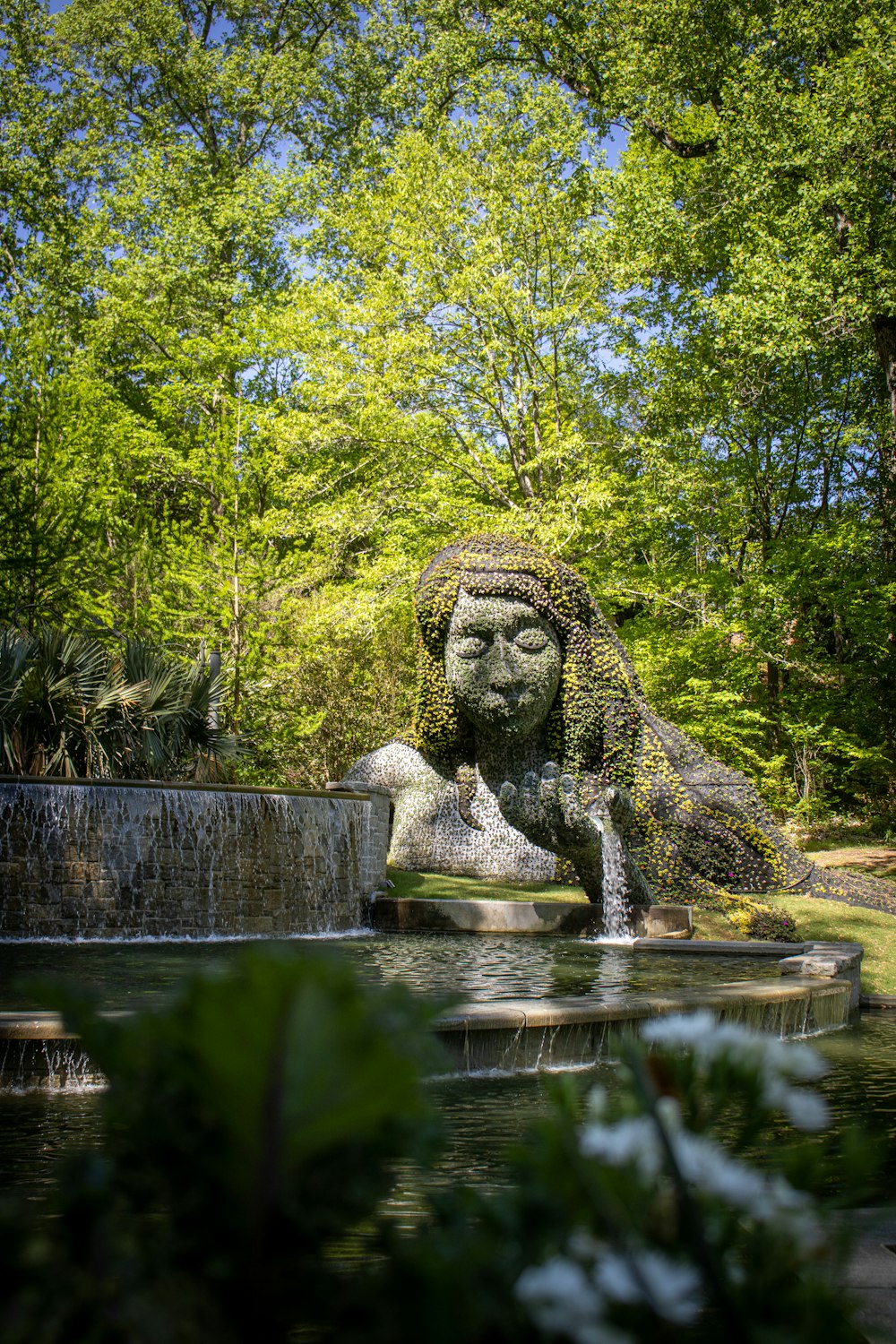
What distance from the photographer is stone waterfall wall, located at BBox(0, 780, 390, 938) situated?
10.0m

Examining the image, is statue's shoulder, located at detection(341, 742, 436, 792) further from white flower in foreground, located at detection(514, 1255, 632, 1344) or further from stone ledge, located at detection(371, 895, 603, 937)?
white flower in foreground, located at detection(514, 1255, 632, 1344)

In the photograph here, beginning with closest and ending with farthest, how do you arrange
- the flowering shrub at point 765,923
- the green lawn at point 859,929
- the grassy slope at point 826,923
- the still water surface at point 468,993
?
1. the still water surface at point 468,993
2. the green lawn at point 859,929
3. the grassy slope at point 826,923
4. the flowering shrub at point 765,923

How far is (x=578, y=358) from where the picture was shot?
917 inches

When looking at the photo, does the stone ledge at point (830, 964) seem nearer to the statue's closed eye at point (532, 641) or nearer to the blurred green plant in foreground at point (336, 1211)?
the statue's closed eye at point (532, 641)

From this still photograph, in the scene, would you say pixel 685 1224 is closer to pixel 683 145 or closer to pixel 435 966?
pixel 435 966

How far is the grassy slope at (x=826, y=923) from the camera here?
918 cm

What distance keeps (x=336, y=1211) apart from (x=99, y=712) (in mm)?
13332

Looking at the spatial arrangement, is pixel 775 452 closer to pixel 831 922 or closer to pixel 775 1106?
pixel 831 922

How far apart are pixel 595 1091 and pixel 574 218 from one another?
2300 cm

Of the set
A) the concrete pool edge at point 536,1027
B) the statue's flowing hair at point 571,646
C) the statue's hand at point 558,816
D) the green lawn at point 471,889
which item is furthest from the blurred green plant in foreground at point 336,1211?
the statue's flowing hair at point 571,646

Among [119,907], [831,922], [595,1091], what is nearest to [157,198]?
[119,907]

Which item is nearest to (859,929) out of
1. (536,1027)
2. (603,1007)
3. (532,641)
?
(532,641)

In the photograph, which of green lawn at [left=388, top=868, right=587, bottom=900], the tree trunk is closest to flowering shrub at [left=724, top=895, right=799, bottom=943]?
green lawn at [left=388, top=868, right=587, bottom=900]

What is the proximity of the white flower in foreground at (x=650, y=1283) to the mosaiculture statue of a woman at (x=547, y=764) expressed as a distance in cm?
941
